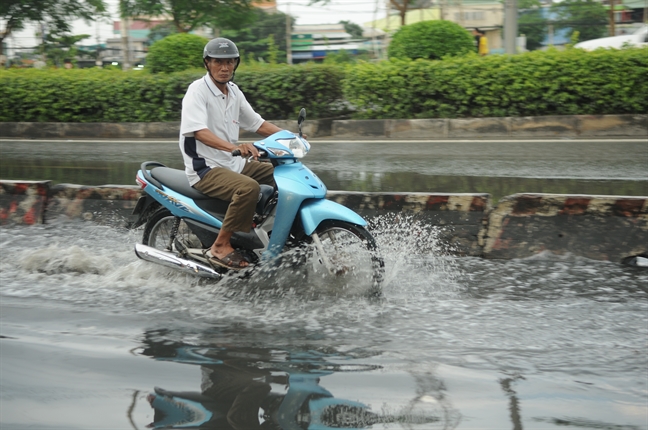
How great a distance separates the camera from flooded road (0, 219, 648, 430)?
11.2ft

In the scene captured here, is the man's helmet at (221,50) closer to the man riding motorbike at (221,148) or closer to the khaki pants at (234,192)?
the man riding motorbike at (221,148)

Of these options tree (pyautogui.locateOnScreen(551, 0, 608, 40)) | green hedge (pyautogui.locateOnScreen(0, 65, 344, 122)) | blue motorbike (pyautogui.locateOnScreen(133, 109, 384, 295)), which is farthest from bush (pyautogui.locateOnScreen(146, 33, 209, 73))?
tree (pyautogui.locateOnScreen(551, 0, 608, 40))

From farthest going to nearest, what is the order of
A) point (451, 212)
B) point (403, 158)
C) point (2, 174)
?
point (403, 158), point (2, 174), point (451, 212)

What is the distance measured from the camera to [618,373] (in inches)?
149

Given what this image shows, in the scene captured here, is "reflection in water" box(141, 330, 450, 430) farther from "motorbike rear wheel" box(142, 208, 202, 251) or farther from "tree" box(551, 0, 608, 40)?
"tree" box(551, 0, 608, 40)

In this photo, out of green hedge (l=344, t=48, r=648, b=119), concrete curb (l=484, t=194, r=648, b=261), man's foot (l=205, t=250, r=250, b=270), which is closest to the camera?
man's foot (l=205, t=250, r=250, b=270)

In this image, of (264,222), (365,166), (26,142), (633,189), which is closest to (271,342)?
(264,222)

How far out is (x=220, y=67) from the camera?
532cm

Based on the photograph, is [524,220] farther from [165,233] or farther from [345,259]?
[165,233]

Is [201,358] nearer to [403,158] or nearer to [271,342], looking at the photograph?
[271,342]

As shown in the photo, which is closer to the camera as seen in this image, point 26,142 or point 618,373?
point 618,373

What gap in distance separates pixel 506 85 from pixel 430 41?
292cm

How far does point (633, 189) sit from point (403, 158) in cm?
362

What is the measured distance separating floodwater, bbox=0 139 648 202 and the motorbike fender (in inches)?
136
